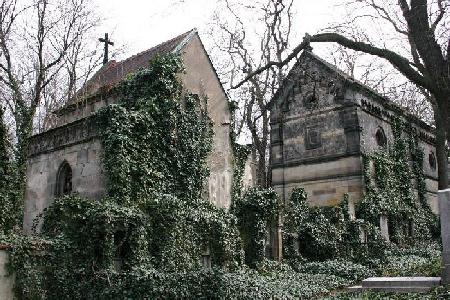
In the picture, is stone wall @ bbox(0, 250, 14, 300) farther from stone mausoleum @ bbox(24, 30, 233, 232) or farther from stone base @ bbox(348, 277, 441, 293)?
stone base @ bbox(348, 277, 441, 293)

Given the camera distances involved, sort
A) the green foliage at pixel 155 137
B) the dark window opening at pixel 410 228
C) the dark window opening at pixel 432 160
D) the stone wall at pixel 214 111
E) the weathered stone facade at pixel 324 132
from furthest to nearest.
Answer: the dark window opening at pixel 432 160 < the dark window opening at pixel 410 228 < the weathered stone facade at pixel 324 132 < the stone wall at pixel 214 111 < the green foliage at pixel 155 137

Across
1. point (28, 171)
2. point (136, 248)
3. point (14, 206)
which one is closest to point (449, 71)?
point (136, 248)

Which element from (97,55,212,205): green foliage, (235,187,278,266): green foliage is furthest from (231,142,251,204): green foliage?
(97,55,212,205): green foliage

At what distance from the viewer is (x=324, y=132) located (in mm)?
25219

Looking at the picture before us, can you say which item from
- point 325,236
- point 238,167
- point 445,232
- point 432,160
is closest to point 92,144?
point 238,167

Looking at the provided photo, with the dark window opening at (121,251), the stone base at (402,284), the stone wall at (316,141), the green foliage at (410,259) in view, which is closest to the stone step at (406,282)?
the stone base at (402,284)

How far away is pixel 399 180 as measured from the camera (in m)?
27.0

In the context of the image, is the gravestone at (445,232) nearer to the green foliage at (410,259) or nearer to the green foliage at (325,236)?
the green foliage at (410,259)

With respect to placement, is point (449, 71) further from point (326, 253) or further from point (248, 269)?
point (326, 253)

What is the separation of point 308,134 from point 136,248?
15292 millimetres

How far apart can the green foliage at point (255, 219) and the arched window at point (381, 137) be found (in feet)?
34.6

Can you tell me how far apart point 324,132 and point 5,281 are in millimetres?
18534

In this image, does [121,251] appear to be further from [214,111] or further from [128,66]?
[128,66]

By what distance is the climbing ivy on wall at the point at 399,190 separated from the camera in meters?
23.5
